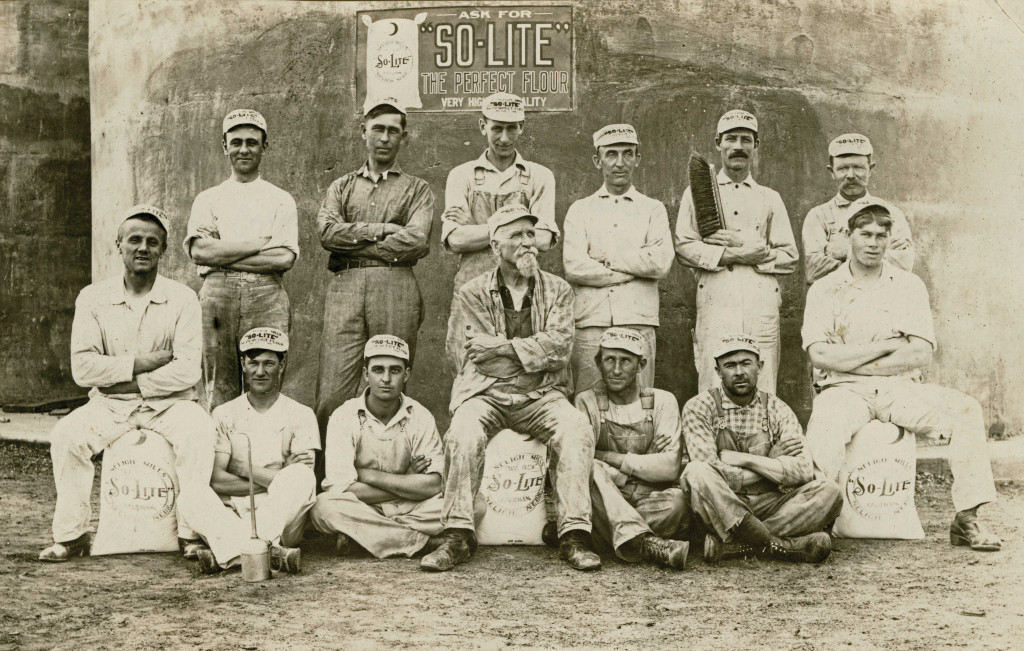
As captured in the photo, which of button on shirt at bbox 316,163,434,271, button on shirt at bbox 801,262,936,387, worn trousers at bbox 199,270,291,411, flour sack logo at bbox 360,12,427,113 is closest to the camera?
button on shirt at bbox 801,262,936,387

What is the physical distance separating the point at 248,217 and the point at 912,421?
374 centimetres

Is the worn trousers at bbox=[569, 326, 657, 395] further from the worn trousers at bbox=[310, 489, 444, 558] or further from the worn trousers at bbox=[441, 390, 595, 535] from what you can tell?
the worn trousers at bbox=[310, 489, 444, 558]

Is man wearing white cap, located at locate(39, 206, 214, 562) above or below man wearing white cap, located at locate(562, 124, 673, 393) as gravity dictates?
below

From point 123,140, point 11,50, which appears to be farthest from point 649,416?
point 11,50

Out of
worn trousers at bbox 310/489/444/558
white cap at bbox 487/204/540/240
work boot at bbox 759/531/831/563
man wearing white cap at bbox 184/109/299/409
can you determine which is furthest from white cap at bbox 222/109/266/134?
work boot at bbox 759/531/831/563

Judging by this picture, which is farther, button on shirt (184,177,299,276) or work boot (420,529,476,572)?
button on shirt (184,177,299,276)

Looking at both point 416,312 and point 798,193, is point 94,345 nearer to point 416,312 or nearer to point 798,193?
point 416,312

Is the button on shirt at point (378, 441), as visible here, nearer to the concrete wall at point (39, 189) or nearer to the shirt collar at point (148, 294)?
the shirt collar at point (148, 294)

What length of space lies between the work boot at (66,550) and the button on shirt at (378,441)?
1188 millimetres

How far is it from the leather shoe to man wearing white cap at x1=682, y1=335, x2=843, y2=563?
0.65m

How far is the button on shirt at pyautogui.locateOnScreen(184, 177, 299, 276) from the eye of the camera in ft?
21.3

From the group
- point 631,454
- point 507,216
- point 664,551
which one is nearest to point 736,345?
point 631,454

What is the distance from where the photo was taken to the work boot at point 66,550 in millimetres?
5461

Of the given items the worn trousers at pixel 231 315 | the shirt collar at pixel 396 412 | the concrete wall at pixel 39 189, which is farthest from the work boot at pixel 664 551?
the concrete wall at pixel 39 189
